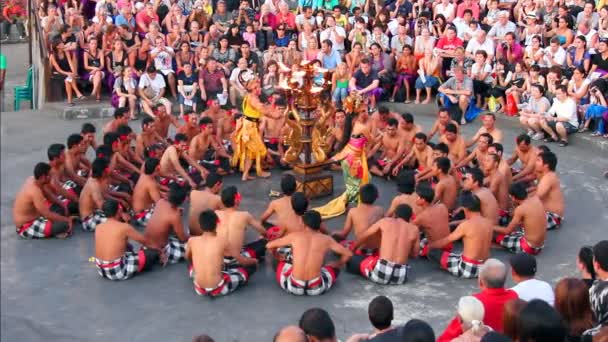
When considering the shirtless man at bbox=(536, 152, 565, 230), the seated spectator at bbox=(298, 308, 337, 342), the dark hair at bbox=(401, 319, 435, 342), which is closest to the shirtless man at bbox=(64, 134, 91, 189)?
the shirtless man at bbox=(536, 152, 565, 230)

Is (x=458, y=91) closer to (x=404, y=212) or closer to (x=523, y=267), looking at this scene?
(x=404, y=212)

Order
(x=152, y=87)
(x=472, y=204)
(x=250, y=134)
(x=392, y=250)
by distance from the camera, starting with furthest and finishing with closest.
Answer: (x=152, y=87) → (x=250, y=134) → (x=472, y=204) → (x=392, y=250)

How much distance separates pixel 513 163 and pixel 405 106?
4.24m

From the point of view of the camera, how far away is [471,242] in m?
8.45

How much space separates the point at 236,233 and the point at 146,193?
1.79 meters

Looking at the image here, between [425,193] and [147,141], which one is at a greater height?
[425,193]

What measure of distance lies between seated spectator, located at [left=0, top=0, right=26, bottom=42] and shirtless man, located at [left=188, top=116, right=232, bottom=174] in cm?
905

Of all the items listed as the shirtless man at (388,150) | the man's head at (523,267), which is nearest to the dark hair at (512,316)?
the man's head at (523,267)

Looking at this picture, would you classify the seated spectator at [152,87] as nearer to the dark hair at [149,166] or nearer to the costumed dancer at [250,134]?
the costumed dancer at [250,134]

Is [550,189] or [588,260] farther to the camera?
[550,189]

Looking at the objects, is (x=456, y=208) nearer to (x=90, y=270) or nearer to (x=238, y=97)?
(x=90, y=270)

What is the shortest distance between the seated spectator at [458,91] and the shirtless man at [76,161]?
21.3ft

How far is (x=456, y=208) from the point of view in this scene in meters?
10.1

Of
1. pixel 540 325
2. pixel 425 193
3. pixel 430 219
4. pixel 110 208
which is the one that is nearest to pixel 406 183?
pixel 425 193
